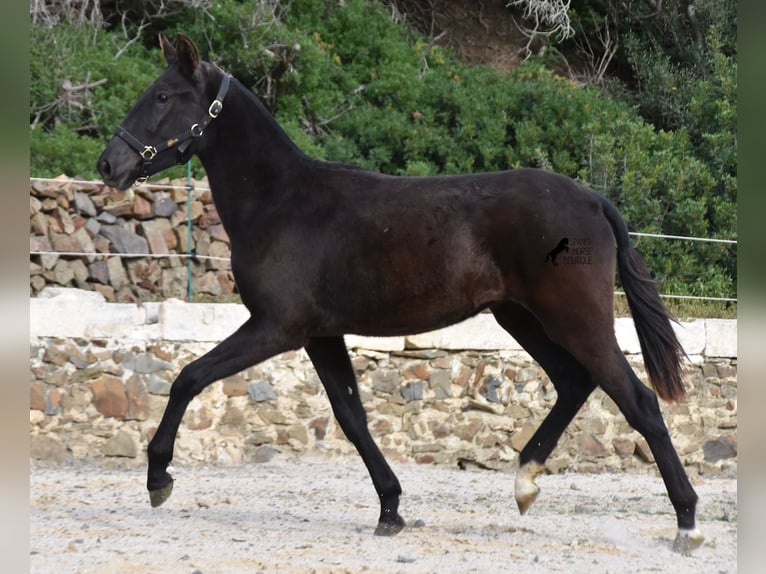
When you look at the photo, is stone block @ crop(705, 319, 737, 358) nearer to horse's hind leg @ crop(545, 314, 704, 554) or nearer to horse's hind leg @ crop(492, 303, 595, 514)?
horse's hind leg @ crop(492, 303, 595, 514)

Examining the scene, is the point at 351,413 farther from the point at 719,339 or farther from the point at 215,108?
the point at 719,339

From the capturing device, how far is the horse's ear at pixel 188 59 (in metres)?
4.65

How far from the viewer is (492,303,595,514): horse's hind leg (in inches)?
190

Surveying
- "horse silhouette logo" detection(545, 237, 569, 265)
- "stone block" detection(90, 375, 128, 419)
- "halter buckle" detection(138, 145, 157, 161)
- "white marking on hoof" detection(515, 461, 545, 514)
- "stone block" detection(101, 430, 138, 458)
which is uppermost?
"halter buckle" detection(138, 145, 157, 161)

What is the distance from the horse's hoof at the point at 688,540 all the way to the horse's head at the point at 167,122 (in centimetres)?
294

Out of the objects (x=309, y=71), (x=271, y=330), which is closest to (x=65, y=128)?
(x=309, y=71)

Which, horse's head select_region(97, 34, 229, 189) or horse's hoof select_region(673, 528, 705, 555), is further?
horse's head select_region(97, 34, 229, 189)

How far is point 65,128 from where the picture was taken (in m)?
10.2

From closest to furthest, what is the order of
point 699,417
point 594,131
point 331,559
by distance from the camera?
1. point 331,559
2. point 699,417
3. point 594,131

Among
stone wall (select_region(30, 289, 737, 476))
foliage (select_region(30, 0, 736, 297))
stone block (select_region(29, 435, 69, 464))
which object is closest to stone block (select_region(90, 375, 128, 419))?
stone wall (select_region(30, 289, 737, 476))

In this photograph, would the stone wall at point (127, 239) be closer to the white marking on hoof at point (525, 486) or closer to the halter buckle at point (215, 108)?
the halter buckle at point (215, 108)

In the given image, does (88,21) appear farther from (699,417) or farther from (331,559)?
(331,559)

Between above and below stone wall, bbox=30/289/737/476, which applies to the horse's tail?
above

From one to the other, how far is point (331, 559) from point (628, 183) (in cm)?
734
